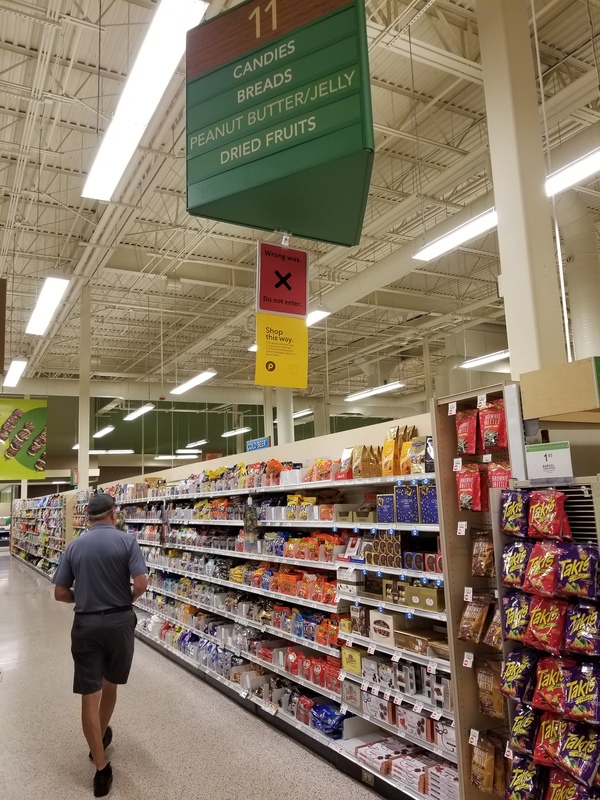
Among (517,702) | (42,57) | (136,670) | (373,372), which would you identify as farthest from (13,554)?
(517,702)

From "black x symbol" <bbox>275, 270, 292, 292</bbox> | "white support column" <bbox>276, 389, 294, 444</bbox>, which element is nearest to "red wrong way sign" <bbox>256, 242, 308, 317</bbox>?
"black x symbol" <bbox>275, 270, 292, 292</bbox>

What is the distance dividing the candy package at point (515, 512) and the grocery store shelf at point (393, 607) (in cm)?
82

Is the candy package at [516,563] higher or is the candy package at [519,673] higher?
the candy package at [516,563]

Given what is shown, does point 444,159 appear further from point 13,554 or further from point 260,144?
point 13,554

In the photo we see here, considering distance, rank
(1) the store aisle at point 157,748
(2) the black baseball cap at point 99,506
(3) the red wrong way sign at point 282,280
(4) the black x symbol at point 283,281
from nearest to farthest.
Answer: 1. (1) the store aisle at point 157,748
2. (2) the black baseball cap at point 99,506
3. (3) the red wrong way sign at point 282,280
4. (4) the black x symbol at point 283,281

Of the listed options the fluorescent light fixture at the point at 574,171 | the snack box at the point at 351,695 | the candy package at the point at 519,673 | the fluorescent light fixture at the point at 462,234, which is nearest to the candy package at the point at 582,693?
the candy package at the point at 519,673

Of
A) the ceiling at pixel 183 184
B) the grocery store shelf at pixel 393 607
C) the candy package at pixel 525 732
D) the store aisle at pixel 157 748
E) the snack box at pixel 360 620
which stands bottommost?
the store aisle at pixel 157 748

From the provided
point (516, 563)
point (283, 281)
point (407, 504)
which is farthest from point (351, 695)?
point (283, 281)

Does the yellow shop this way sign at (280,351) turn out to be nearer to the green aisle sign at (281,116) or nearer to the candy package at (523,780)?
the green aisle sign at (281,116)

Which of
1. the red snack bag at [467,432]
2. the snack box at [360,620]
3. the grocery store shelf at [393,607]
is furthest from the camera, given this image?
the snack box at [360,620]

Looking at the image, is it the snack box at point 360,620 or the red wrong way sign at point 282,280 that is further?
the red wrong way sign at point 282,280

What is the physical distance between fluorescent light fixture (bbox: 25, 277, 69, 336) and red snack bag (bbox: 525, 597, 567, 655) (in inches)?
266

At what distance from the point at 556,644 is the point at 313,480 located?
2.56m

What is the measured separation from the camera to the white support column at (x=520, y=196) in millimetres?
3904
